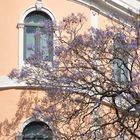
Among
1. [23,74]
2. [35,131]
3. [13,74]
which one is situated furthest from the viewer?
[35,131]

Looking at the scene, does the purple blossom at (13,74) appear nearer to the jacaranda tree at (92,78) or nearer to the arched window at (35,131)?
the jacaranda tree at (92,78)

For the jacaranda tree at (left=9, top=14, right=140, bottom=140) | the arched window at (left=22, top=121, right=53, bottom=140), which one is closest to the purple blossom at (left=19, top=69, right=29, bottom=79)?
the jacaranda tree at (left=9, top=14, right=140, bottom=140)

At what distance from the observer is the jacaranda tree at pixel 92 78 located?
1570 centimetres

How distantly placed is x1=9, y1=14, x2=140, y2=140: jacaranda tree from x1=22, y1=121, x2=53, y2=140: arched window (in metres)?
1.04

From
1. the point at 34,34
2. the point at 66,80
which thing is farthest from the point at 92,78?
the point at 34,34

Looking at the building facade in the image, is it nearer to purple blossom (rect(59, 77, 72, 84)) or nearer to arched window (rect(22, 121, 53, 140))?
arched window (rect(22, 121, 53, 140))

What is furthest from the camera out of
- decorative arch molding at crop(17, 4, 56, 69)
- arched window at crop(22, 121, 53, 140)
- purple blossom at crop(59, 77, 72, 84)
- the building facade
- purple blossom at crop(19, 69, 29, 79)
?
decorative arch molding at crop(17, 4, 56, 69)

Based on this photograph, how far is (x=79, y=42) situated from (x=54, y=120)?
2436 millimetres

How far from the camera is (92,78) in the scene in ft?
53.0

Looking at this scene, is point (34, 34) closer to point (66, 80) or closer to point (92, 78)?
point (66, 80)

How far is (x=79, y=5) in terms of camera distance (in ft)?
67.6

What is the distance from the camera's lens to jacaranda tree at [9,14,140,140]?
15.7 metres

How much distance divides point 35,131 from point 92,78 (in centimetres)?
401

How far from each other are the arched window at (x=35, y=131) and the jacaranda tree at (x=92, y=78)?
1.04 meters
